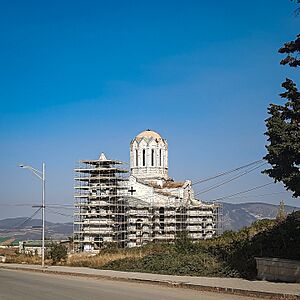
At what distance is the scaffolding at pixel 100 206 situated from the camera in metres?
76.8

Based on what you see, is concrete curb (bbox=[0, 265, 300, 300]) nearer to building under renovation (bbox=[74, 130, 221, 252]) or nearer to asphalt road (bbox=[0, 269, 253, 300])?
asphalt road (bbox=[0, 269, 253, 300])

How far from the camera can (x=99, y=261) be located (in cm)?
3716

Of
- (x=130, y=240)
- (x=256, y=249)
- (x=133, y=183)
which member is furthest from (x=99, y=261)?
(x=133, y=183)

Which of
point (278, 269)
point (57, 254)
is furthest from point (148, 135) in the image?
point (278, 269)

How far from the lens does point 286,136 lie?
702 inches

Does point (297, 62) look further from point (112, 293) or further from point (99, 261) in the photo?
point (99, 261)

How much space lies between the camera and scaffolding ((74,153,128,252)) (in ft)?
252

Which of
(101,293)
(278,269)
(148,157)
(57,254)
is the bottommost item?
(101,293)

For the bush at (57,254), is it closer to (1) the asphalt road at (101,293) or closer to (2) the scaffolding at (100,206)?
(1) the asphalt road at (101,293)

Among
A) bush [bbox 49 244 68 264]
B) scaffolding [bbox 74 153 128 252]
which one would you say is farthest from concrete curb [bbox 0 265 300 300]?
scaffolding [bbox 74 153 128 252]

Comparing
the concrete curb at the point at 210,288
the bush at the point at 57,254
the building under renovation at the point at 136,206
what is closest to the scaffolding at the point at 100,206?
the building under renovation at the point at 136,206

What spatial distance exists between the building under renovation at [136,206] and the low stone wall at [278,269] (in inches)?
2143

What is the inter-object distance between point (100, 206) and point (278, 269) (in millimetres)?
59568

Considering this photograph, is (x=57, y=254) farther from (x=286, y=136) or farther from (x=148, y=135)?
(x=148, y=135)
